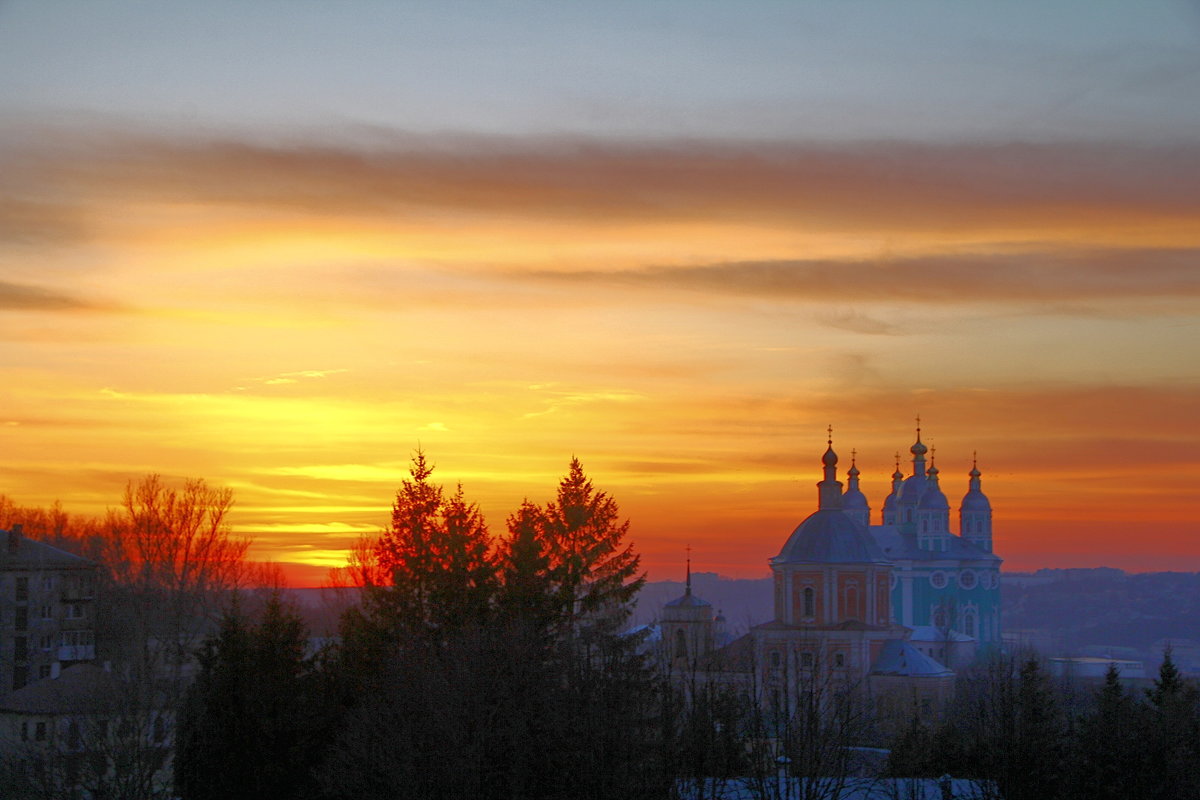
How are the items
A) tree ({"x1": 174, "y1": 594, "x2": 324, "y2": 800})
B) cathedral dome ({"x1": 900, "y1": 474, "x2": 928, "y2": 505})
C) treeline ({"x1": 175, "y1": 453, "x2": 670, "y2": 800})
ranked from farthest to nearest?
cathedral dome ({"x1": 900, "y1": 474, "x2": 928, "y2": 505}) → tree ({"x1": 174, "y1": 594, "x2": 324, "y2": 800}) → treeline ({"x1": 175, "y1": 453, "x2": 670, "y2": 800})

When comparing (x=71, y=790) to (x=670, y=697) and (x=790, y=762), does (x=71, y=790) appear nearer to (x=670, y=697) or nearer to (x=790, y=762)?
(x=670, y=697)

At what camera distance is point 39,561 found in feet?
238

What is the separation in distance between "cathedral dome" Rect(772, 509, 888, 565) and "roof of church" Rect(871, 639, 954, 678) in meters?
5.30

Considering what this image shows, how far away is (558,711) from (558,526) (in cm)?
963

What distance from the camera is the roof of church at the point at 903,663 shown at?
3863 inches

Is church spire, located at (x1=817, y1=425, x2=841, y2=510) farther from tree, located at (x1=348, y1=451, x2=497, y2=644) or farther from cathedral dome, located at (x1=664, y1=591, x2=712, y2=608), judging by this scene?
tree, located at (x1=348, y1=451, x2=497, y2=644)

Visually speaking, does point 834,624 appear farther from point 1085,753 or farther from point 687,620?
point 1085,753

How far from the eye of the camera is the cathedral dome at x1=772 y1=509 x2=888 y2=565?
101 meters

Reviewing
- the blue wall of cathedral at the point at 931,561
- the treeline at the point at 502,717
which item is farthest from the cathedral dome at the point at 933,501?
the treeline at the point at 502,717

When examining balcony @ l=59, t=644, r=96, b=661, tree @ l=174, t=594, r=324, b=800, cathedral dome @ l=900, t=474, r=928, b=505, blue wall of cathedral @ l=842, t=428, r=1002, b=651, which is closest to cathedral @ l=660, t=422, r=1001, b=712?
blue wall of cathedral @ l=842, t=428, r=1002, b=651

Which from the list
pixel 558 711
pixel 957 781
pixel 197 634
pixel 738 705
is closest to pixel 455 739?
pixel 558 711

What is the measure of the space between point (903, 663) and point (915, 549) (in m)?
38.5

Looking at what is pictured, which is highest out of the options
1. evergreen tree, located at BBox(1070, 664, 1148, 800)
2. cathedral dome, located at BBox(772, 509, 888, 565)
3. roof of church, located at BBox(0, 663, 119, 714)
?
cathedral dome, located at BBox(772, 509, 888, 565)

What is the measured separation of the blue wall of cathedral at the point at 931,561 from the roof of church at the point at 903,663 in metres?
31.1
